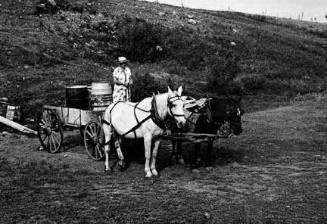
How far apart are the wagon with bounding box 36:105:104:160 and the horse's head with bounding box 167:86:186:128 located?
2357 mm

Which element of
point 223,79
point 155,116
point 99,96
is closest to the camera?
point 155,116

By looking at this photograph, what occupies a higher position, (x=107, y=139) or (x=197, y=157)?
(x=107, y=139)

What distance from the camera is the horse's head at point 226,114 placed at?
9352mm

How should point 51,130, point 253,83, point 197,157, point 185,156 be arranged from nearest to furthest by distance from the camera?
point 197,157 < point 185,156 < point 51,130 < point 253,83

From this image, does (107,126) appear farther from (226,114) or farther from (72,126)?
(226,114)

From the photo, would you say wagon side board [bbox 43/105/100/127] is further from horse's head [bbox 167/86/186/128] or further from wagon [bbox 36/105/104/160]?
horse's head [bbox 167/86/186/128]

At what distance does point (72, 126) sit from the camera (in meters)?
11.3

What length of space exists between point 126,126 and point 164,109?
1.10m

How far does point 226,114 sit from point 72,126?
409 centimetres

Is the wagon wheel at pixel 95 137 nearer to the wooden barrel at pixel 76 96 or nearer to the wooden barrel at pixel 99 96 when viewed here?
the wooden barrel at pixel 99 96

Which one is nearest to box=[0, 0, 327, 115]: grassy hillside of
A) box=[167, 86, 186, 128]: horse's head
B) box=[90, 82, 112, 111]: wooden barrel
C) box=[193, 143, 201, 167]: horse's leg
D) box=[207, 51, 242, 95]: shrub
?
box=[207, 51, 242, 95]: shrub

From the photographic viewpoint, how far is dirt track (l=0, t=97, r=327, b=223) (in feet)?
23.2

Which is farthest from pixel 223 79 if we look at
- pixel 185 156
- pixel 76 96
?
pixel 76 96

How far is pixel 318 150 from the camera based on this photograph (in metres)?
12.2
